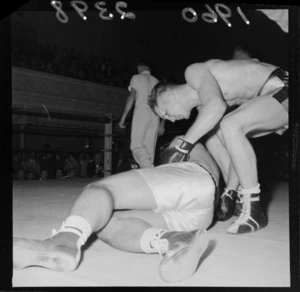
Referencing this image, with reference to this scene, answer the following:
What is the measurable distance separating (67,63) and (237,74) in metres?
4.43

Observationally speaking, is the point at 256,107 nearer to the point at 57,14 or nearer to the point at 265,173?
the point at 57,14

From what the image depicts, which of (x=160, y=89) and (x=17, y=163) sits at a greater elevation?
(x=160, y=89)

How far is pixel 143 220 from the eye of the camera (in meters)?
1.00

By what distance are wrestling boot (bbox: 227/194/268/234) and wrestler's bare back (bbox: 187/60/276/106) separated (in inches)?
18.5

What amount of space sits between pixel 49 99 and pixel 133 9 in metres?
4.80

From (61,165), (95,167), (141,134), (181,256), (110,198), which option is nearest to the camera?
(181,256)

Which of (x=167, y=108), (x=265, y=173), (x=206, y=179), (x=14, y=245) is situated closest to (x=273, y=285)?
(x=206, y=179)

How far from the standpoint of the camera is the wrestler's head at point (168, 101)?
137 cm

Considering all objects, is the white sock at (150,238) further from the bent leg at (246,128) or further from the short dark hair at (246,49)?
the short dark hair at (246,49)

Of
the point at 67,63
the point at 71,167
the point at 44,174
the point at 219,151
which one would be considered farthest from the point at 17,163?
the point at 219,151

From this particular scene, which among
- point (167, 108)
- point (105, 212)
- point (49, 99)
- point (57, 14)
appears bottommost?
point (105, 212)

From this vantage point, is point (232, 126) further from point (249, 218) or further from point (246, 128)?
point (249, 218)

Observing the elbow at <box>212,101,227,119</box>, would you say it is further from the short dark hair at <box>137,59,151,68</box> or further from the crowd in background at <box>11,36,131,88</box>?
the crowd in background at <box>11,36,131,88</box>

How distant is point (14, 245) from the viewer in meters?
0.83
